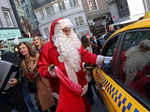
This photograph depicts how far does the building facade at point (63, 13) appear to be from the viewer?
27.5 m

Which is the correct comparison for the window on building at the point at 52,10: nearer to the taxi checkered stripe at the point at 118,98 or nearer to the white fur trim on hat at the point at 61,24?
the white fur trim on hat at the point at 61,24

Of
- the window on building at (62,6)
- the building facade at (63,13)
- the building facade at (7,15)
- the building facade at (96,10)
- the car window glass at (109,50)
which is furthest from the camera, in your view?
the window on building at (62,6)

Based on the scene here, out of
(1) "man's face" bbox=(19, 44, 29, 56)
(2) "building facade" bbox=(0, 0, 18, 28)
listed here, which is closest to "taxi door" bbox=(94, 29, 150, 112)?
(1) "man's face" bbox=(19, 44, 29, 56)

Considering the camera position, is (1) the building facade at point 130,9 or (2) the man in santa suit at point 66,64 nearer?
(2) the man in santa suit at point 66,64

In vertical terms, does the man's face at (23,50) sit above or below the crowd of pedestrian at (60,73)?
above

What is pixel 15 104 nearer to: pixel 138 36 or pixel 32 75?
pixel 32 75

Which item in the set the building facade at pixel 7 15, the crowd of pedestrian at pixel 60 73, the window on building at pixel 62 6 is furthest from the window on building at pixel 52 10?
the crowd of pedestrian at pixel 60 73

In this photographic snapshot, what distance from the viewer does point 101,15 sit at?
27453mm

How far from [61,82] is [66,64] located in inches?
12.1

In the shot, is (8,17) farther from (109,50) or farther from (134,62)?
(134,62)

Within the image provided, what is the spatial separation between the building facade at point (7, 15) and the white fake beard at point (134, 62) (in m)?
11.7

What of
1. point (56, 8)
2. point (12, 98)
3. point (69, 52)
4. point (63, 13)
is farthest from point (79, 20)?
point (12, 98)

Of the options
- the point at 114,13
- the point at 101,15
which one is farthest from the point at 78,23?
the point at 114,13

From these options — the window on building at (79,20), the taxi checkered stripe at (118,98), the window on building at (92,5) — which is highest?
the window on building at (92,5)
